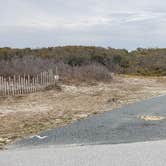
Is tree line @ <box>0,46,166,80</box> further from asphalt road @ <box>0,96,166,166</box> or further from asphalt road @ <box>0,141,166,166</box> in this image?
asphalt road @ <box>0,141,166,166</box>

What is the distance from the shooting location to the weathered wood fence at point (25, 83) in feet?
73.9

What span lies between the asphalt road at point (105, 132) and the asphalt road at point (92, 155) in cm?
68

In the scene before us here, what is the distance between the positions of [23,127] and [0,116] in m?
2.82

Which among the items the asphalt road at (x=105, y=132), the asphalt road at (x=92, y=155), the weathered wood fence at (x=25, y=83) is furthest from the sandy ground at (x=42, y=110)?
the asphalt road at (x=92, y=155)

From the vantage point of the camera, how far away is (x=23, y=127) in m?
12.2

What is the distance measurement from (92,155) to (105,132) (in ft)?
9.54

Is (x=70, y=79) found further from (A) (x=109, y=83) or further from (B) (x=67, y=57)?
(B) (x=67, y=57)

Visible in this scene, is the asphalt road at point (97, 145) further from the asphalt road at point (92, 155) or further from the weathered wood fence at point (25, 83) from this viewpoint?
the weathered wood fence at point (25, 83)

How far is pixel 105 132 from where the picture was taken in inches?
428

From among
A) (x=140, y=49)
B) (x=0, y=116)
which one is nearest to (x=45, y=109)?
(x=0, y=116)

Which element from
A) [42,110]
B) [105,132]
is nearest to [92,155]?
[105,132]

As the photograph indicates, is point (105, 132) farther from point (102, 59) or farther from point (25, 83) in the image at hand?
point (102, 59)

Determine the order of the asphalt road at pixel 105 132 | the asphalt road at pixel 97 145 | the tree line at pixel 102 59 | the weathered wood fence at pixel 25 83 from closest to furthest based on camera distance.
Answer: the asphalt road at pixel 97 145 → the asphalt road at pixel 105 132 → the weathered wood fence at pixel 25 83 → the tree line at pixel 102 59

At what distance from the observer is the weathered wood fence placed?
22.5 m
